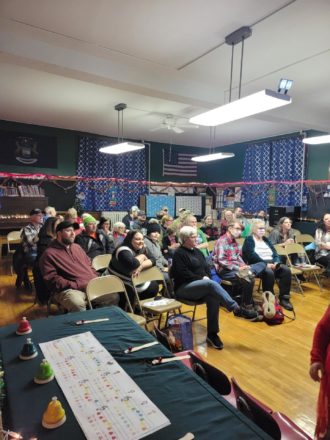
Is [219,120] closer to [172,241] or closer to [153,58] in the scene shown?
[153,58]

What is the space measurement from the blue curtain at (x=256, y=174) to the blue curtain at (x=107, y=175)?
9.97 ft

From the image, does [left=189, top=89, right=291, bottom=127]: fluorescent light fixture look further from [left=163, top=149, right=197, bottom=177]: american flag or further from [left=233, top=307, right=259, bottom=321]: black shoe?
[left=163, top=149, right=197, bottom=177]: american flag

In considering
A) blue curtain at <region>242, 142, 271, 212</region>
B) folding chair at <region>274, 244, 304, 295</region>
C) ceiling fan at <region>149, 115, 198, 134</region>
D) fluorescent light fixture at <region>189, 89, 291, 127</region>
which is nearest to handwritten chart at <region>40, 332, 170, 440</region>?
fluorescent light fixture at <region>189, 89, 291, 127</region>

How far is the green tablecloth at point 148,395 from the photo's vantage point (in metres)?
1.07

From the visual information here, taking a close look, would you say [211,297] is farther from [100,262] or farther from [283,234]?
[283,234]

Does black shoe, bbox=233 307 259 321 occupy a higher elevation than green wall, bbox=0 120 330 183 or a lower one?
lower

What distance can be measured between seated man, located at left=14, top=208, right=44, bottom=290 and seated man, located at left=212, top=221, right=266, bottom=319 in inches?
113

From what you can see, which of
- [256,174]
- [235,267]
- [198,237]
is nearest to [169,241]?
[198,237]

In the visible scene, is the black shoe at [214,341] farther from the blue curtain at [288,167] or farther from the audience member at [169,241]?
the blue curtain at [288,167]

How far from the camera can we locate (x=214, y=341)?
3.21m

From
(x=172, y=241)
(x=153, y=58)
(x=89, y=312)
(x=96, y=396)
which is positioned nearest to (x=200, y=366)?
(x=96, y=396)

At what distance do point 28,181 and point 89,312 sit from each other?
620cm

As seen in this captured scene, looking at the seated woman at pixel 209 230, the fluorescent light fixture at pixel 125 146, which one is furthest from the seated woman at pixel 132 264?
the seated woman at pixel 209 230

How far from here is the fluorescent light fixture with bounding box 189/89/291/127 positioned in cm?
266
